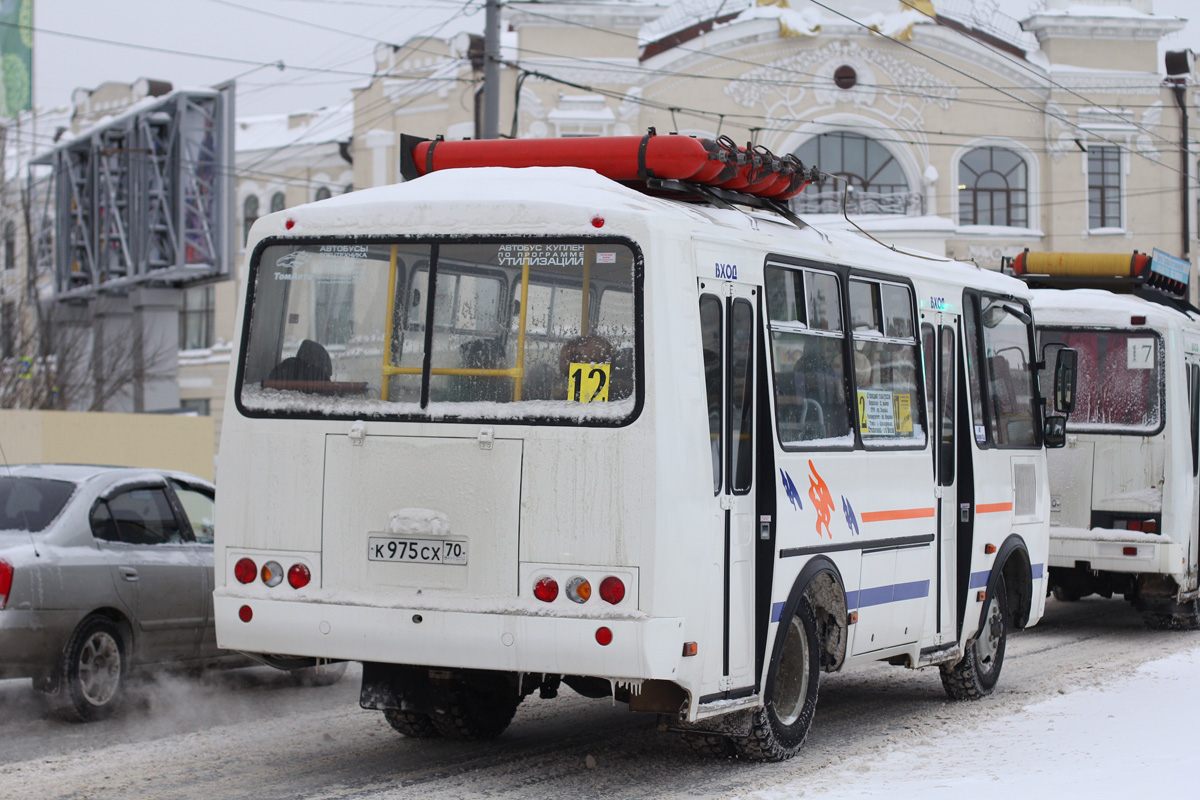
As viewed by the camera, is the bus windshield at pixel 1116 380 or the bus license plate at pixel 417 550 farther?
the bus windshield at pixel 1116 380

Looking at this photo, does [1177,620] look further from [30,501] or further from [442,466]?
[30,501]

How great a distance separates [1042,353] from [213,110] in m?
22.2

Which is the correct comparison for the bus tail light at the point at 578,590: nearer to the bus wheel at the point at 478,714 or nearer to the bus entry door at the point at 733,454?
the bus entry door at the point at 733,454

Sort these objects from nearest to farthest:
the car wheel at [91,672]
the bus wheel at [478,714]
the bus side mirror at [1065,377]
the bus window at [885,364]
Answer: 1. the bus wheel at [478,714]
2. the bus window at [885,364]
3. the car wheel at [91,672]
4. the bus side mirror at [1065,377]

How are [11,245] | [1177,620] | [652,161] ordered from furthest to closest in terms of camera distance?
[11,245] → [1177,620] → [652,161]

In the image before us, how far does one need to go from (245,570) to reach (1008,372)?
5.93 metres

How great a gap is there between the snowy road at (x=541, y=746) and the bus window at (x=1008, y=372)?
71.2 inches

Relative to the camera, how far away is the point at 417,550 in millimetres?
7164

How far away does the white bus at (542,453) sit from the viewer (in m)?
6.95

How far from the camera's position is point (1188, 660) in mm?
12641

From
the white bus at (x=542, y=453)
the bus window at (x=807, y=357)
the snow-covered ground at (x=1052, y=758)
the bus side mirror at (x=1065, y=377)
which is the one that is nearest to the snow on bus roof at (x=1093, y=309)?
the bus side mirror at (x=1065, y=377)

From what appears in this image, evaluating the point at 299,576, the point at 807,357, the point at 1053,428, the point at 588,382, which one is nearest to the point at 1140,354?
the point at 1053,428

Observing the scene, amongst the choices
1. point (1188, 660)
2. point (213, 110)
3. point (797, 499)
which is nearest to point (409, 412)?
point (797, 499)

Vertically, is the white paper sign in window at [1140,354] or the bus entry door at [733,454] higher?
the white paper sign in window at [1140,354]
